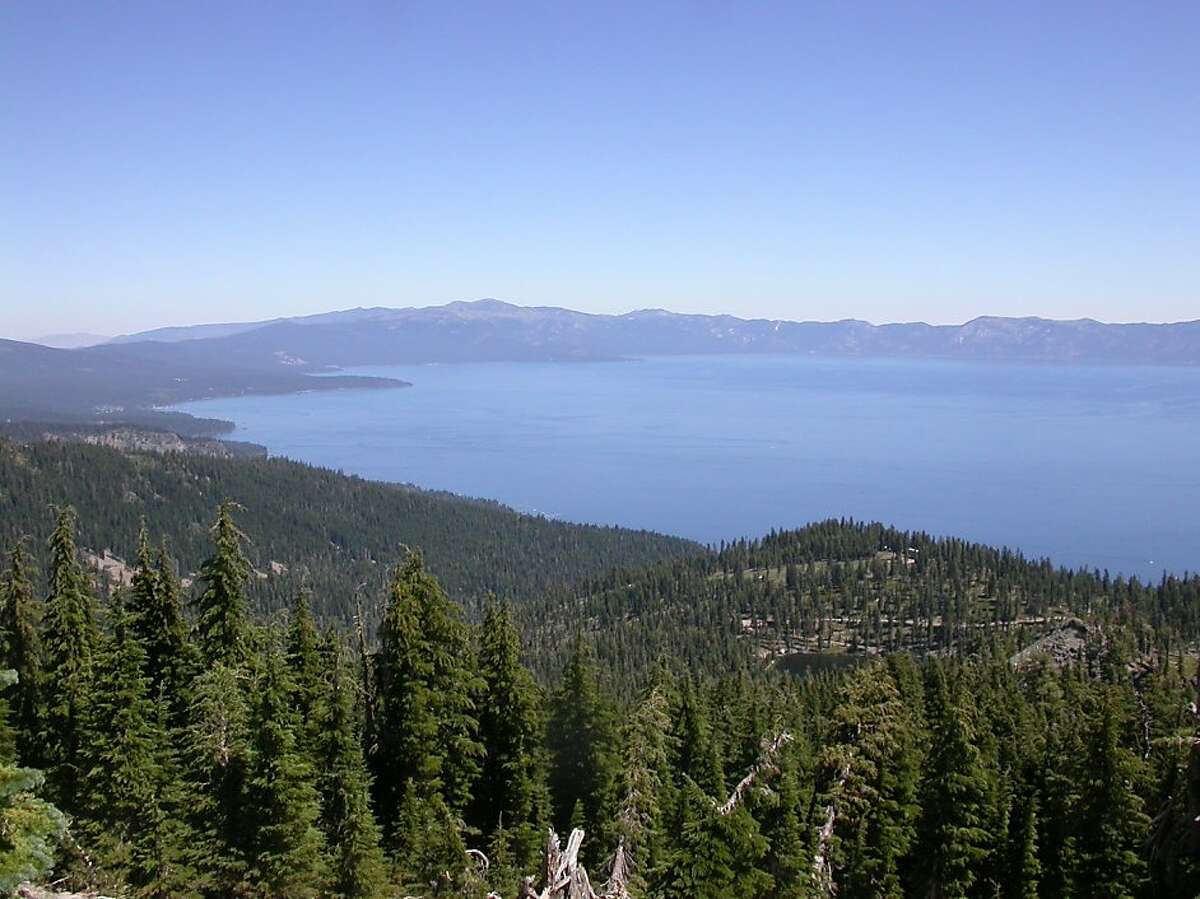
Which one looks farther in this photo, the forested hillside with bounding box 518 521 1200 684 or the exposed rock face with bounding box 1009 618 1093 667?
the forested hillside with bounding box 518 521 1200 684

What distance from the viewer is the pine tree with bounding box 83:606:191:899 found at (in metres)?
25.0

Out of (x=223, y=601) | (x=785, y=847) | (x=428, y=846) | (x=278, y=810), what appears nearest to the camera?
(x=278, y=810)

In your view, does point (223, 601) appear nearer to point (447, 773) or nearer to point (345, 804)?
point (345, 804)

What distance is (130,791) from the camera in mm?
25422

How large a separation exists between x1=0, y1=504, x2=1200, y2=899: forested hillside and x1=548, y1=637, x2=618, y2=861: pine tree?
0.09m

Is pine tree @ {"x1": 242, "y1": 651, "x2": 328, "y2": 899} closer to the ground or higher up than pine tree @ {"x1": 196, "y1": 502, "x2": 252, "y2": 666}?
closer to the ground

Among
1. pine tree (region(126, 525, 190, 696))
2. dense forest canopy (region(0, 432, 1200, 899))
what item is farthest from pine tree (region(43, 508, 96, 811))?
pine tree (region(126, 525, 190, 696))

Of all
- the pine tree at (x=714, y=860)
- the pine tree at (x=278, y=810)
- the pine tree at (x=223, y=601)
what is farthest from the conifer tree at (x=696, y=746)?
the pine tree at (x=223, y=601)

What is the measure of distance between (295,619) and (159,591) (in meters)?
4.36

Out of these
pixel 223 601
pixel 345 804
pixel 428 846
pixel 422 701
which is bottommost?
pixel 428 846

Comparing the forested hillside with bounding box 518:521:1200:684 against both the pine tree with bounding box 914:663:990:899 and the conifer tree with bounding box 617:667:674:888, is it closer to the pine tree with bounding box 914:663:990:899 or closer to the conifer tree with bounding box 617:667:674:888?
the pine tree with bounding box 914:663:990:899

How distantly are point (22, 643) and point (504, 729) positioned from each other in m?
15.7

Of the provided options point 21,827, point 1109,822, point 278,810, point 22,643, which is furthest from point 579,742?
point 21,827

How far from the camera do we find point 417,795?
28.8m
